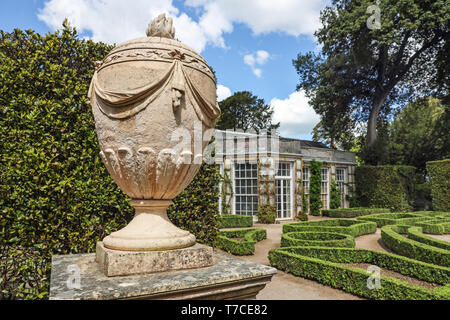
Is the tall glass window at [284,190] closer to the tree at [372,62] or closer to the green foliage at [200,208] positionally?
the tree at [372,62]

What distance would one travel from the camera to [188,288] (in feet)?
6.50

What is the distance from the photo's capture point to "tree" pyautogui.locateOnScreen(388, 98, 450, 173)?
19938 mm

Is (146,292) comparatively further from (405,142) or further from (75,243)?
(405,142)

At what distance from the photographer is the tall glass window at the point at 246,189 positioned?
48.8ft

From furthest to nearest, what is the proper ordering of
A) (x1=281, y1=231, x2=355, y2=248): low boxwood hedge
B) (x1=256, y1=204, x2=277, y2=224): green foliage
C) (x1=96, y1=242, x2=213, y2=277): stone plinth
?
1. (x1=256, y1=204, x2=277, y2=224): green foliage
2. (x1=281, y1=231, x2=355, y2=248): low boxwood hedge
3. (x1=96, y1=242, x2=213, y2=277): stone plinth

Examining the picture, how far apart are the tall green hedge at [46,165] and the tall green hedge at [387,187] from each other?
1807 centimetres

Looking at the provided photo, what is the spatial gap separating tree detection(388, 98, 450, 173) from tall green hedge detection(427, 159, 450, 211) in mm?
4325

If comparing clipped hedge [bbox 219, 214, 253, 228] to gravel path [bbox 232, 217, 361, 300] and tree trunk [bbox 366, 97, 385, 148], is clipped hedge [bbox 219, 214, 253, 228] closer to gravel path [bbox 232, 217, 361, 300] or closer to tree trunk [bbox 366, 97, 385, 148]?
gravel path [bbox 232, 217, 361, 300]

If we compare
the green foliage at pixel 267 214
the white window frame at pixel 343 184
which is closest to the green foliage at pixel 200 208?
the green foliage at pixel 267 214

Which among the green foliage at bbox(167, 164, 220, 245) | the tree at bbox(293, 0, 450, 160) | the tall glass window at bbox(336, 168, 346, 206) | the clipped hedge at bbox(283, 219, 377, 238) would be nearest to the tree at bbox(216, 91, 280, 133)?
the tree at bbox(293, 0, 450, 160)

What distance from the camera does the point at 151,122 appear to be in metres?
2.23

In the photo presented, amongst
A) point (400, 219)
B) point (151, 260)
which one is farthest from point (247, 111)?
point (151, 260)

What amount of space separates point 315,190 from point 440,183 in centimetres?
665
